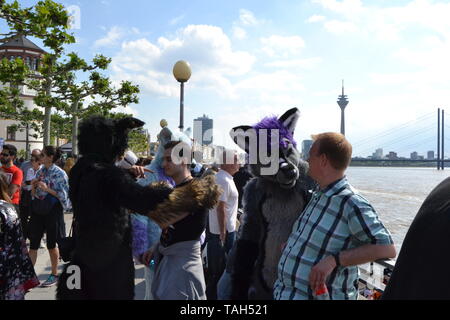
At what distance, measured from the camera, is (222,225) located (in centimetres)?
474

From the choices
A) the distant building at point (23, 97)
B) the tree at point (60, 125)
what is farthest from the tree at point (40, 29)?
the distant building at point (23, 97)

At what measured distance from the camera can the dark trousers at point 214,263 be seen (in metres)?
3.94

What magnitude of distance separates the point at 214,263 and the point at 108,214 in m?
1.93

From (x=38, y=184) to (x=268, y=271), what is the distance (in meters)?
3.99

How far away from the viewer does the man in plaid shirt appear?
1.88 m

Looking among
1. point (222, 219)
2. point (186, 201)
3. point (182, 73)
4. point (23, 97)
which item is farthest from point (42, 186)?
point (23, 97)

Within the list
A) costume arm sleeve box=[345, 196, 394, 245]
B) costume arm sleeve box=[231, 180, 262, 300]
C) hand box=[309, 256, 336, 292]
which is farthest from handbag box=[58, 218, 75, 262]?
costume arm sleeve box=[345, 196, 394, 245]

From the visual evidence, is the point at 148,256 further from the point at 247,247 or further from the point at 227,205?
the point at 227,205

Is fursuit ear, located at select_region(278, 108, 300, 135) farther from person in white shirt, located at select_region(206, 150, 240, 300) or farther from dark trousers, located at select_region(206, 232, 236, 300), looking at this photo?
dark trousers, located at select_region(206, 232, 236, 300)

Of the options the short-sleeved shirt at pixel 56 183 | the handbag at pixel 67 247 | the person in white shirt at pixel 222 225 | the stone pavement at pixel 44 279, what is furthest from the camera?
the short-sleeved shirt at pixel 56 183

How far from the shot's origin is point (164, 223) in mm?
2467

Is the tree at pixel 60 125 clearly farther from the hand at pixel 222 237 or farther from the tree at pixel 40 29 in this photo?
the hand at pixel 222 237

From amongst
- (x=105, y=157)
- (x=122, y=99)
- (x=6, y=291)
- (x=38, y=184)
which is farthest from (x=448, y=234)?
(x=122, y=99)

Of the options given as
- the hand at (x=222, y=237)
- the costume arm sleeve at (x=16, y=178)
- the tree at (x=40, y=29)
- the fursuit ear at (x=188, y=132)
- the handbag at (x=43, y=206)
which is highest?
the tree at (x=40, y=29)
